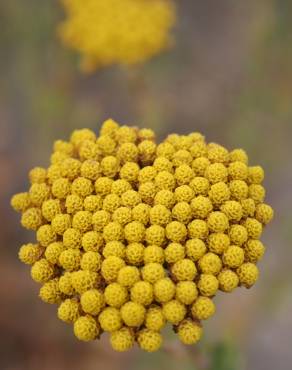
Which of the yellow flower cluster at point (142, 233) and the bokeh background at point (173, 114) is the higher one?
the bokeh background at point (173, 114)

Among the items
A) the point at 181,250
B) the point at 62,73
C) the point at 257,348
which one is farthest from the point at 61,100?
the point at 181,250

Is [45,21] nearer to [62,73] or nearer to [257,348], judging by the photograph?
[62,73]

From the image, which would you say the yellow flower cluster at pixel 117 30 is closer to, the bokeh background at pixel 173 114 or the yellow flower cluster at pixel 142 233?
the bokeh background at pixel 173 114

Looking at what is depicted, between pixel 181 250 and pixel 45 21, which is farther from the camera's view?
pixel 45 21

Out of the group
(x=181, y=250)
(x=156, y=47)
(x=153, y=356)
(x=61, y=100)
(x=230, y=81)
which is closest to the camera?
(x=181, y=250)

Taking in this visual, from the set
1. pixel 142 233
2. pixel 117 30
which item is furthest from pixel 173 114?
pixel 142 233

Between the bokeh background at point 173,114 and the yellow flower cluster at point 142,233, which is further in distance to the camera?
the bokeh background at point 173,114

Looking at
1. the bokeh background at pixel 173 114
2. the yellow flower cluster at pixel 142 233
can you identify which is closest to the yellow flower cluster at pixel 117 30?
the bokeh background at pixel 173 114
